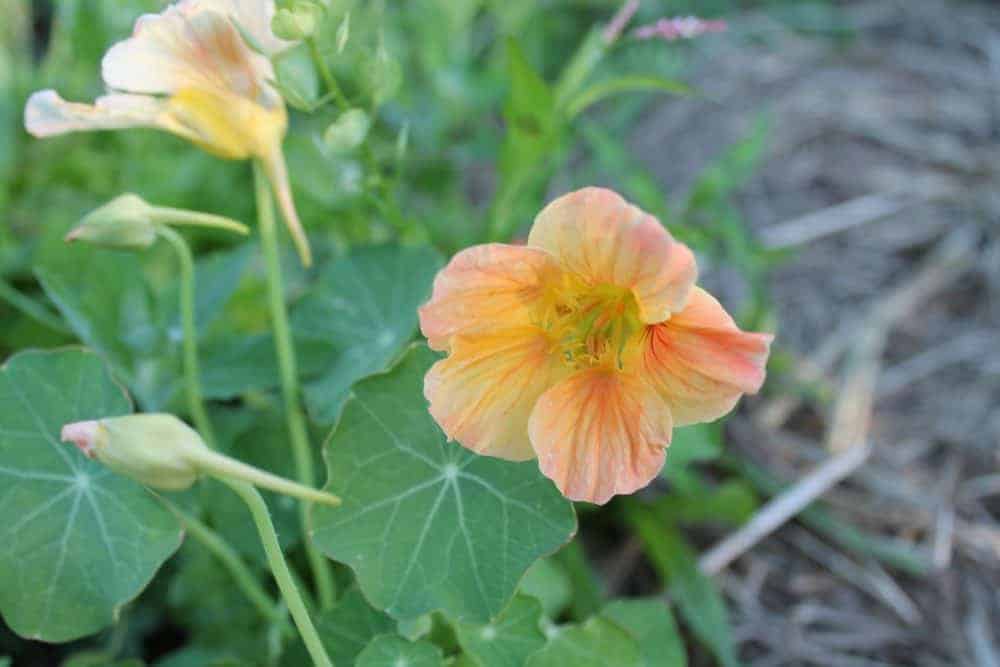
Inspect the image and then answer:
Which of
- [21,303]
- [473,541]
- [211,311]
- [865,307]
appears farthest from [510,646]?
[865,307]

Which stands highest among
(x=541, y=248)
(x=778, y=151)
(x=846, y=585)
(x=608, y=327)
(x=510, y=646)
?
(x=541, y=248)

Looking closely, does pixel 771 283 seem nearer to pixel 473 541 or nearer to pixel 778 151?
pixel 778 151

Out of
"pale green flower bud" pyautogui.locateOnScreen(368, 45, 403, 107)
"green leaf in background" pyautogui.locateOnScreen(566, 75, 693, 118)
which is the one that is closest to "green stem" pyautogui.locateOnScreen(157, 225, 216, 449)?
"pale green flower bud" pyautogui.locateOnScreen(368, 45, 403, 107)

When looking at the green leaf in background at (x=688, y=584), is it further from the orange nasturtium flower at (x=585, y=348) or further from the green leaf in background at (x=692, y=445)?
the orange nasturtium flower at (x=585, y=348)

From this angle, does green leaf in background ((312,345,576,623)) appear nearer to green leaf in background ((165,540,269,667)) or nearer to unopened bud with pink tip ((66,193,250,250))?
unopened bud with pink tip ((66,193,250,250))

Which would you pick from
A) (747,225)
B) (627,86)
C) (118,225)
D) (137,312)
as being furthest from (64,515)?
(747,225)

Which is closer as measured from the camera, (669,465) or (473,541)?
(473,541)
